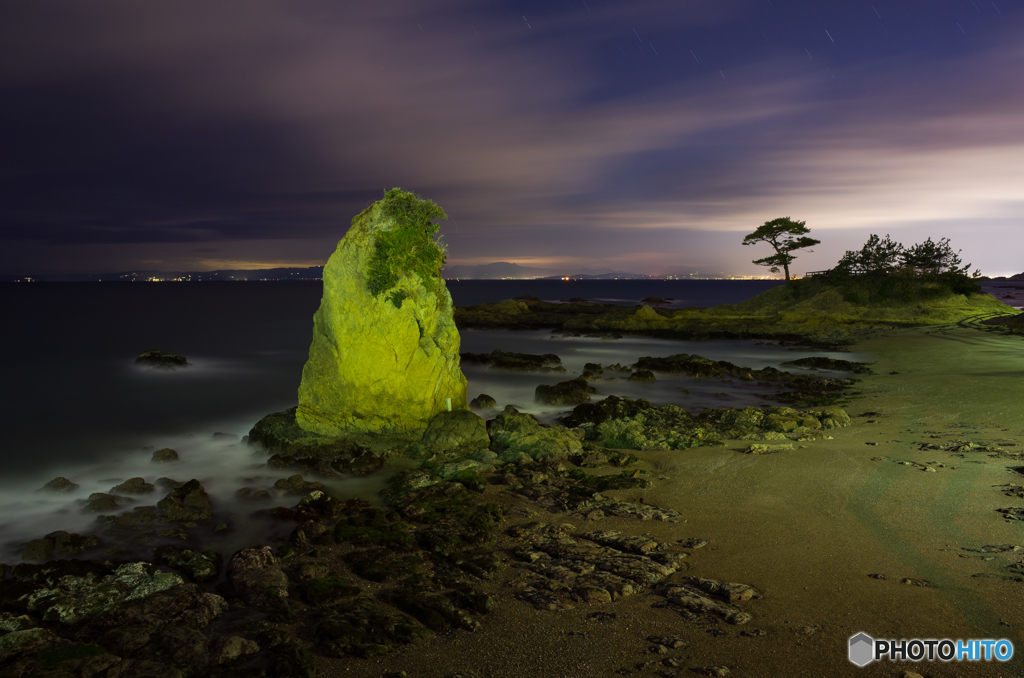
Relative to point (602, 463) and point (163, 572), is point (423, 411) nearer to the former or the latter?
point (602, 463)

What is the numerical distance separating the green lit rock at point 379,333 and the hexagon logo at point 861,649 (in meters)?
9.36

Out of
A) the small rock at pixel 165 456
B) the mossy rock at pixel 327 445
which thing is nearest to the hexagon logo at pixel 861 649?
the mossy rock at pixel 327 445

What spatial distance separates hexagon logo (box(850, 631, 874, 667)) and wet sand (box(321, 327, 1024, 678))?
0.09 meters

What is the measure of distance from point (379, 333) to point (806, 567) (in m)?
9.61

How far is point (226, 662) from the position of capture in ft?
17.1

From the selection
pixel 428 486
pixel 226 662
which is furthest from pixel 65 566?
pixel 428 486

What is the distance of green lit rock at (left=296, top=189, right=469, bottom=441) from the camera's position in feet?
42.6

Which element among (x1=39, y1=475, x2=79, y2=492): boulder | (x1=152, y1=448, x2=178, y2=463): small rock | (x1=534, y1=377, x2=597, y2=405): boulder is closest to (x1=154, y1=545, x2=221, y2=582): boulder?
(x1=39, y1=475, x2=79, y2=492): boulder

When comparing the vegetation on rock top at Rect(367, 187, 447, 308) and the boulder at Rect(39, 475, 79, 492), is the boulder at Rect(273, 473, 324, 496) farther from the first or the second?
the vegetation on rock top at Rect(367, 187, 447, 308)

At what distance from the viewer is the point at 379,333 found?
1303cm

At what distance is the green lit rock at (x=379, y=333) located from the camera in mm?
12977

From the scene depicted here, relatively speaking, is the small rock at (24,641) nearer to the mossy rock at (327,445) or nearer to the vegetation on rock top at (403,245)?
the mossy rock at (327,445)

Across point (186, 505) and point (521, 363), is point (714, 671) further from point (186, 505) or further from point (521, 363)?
point (521, 363)

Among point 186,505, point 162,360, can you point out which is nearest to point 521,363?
point 162,360
